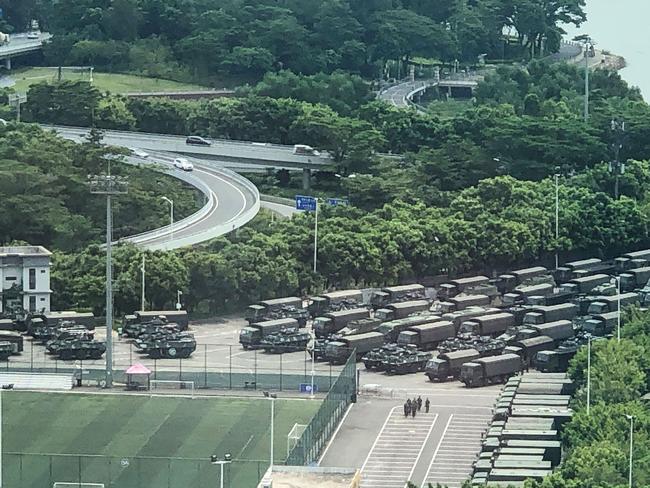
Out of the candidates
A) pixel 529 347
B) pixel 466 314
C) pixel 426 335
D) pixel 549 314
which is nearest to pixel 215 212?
pixel 466 314

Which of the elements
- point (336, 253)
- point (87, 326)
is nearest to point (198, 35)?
point (336, 253)

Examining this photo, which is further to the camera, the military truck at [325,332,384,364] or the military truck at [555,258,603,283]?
the military truck at [555,258,603,283]

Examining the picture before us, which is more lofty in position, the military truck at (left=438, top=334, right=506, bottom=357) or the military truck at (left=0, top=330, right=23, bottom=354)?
the military truck at (left=438, top=334, right=506, bottom=357)

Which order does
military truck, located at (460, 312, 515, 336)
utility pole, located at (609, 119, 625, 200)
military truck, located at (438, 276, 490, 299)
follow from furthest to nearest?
utility pole, located at (609, 119, 625, 200) → military truck, located at (438, 276, 490, 299) → military truck, located at (460, 312, 515, 336)

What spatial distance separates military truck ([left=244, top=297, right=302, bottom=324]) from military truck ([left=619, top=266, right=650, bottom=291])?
1346 cm

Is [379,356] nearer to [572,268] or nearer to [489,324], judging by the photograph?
[489,324]

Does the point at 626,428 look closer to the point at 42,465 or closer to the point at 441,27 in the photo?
the point at 42,465

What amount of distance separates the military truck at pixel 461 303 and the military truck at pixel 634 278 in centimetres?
605

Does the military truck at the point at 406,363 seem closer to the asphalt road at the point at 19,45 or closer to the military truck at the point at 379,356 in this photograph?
the military truck at the point at 379,356

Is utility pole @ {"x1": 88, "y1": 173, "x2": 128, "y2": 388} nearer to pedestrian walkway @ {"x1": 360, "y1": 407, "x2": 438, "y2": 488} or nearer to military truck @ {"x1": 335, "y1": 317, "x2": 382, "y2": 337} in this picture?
pedestrian walkway @ {"x1": 360, "y1": 407, "x2": 438, "y2": 488}

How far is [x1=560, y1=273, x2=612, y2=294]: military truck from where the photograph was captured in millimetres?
82375

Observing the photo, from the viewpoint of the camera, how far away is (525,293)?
81000 mm

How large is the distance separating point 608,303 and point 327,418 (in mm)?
19738

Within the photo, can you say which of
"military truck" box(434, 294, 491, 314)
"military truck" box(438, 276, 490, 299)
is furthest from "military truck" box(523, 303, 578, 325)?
"military truck" box(438, 276, 490, 299)
